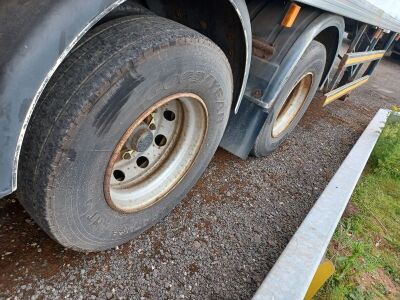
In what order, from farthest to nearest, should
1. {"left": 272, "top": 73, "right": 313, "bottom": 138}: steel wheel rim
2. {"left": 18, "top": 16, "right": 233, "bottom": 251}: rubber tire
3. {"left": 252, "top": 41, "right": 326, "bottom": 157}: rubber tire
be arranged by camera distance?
{"left": 272, "top": 73, "right": 313, "bottom": 138}: steel wheel rim < {"left": 252, "top": 41, "right": 326, "bottom": 157}: rubber tire < {"left": 18, "top": 16, "right": 233, "bottom": 251}: rubber tire

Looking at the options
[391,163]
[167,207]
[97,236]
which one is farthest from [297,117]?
[97,236]

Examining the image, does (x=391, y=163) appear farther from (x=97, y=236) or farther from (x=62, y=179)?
(x=62, y=179)

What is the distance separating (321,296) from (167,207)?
44.5 inches

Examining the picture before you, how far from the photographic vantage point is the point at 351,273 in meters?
2.20

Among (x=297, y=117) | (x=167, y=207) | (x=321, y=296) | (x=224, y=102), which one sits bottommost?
(x=321, y=296)

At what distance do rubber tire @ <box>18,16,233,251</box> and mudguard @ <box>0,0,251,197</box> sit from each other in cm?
14

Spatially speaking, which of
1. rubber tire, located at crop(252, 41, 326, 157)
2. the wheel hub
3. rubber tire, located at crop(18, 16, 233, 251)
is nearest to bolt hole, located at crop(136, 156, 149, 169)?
the wheel hub

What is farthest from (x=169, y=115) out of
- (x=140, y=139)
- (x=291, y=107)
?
(x=291, y=107)

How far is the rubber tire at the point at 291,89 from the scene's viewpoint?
95.7 inches

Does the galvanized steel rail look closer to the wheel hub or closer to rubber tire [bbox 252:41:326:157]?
rubber tire [bbox 252:41:326:157]

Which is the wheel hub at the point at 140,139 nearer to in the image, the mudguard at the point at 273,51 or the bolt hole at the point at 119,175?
the bolt hole at the point at 119,175

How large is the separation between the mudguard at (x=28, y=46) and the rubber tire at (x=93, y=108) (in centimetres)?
14

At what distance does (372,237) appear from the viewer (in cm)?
265

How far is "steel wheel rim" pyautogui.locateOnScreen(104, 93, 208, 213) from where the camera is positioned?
64.6 inches
